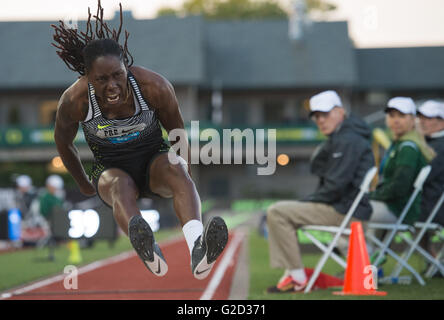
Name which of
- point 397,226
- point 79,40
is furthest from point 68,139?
point 397,226

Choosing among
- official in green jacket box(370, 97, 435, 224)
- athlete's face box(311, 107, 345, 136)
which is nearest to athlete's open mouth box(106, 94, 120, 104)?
athlete's face box(311, 107, 345, 136)

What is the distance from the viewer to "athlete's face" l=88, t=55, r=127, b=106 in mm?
4672

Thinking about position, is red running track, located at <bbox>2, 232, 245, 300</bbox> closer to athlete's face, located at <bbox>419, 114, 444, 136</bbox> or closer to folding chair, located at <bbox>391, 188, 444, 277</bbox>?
folding chair, located at <bbox>391, 188, 444, 277</bbox>

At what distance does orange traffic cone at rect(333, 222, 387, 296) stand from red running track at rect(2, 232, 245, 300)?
1233mm

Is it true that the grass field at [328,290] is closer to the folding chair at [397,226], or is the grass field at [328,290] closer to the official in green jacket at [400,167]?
the folding chair at [397,226]

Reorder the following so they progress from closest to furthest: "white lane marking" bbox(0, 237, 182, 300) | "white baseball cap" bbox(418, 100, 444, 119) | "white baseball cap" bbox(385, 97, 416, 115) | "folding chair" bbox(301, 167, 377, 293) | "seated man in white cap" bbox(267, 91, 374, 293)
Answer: "folding chair" bbox(301, 167, 377, 293) → "seated man in white cap" bbox(267, 91, 374, 293) → "white baseball cap" bbox(385, 97, 416, 115) → "white lane marking" bbox(0, 237, 182, 300) → "white baseball cap" bbox(418, 100, 444, 119)

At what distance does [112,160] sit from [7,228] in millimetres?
13908

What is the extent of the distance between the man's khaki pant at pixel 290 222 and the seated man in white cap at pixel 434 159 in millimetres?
1586

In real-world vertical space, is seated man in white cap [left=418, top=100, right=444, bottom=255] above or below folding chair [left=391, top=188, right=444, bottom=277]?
above

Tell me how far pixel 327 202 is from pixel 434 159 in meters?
1.80

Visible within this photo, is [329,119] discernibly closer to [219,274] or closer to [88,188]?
[88,188]

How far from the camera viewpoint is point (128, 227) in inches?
179
